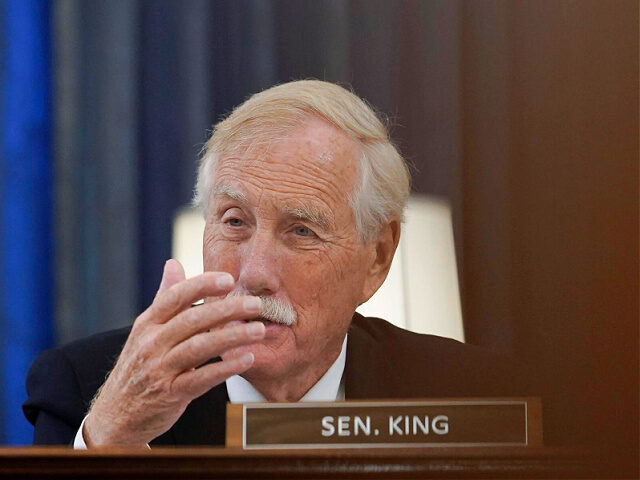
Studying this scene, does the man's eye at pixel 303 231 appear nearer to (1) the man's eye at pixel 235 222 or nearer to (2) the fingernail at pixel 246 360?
(1) the man's eye at pixel 235 222

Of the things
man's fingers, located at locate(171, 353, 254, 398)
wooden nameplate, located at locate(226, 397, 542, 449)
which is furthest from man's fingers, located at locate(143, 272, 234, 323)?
wooden nameplate, located at locate(226, 397, 542, 449)

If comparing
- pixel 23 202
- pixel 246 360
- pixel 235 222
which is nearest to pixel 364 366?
pixel 246 360

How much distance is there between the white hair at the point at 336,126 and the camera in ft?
5.62

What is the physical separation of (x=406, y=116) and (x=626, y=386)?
67 centimetres

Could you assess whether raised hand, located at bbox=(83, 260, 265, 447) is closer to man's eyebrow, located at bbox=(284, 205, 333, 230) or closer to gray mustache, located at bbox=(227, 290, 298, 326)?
gray mustache, located at bbox=(227, 290, 298, 326)

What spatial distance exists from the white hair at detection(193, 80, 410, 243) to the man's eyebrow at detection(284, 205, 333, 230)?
59 mm

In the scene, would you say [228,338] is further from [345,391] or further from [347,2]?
[347,2]

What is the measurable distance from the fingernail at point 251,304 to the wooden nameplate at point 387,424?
0.19 meters

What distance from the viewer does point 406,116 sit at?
5.75 feet

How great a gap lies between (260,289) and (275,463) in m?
0.31

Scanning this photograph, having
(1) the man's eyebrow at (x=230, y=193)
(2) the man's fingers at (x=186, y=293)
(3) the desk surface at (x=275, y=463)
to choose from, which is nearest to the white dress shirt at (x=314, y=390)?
(3) the desk surface at (x=275, y=463)

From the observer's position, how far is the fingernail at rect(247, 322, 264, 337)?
156 cm

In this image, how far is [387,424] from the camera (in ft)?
5.39

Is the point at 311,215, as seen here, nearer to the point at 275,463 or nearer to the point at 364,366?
the point at 364,366
